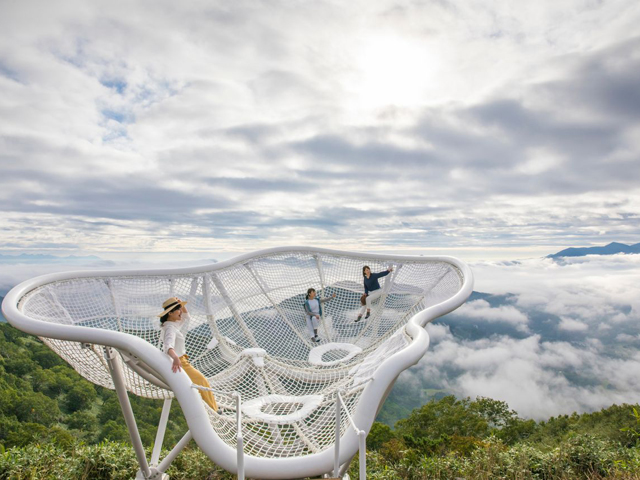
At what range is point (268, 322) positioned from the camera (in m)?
4.28

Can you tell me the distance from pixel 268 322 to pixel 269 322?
10 mm

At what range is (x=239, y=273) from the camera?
429cm

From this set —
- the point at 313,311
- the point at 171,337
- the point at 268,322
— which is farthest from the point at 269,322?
the point at 171,337

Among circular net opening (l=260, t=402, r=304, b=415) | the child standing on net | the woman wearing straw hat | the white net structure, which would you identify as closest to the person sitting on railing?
the white net structure

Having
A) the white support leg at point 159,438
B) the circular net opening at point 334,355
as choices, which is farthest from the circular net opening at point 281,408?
the white support leg at point 159,438

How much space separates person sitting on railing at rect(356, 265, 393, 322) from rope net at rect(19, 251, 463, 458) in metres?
0.06

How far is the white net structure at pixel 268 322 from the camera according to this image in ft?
8.56

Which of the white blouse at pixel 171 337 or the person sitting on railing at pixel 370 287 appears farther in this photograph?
the person sitting on railing at pixel 370 287

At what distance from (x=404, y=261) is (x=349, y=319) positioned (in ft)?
2.74

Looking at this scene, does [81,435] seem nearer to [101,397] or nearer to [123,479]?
[101,397]

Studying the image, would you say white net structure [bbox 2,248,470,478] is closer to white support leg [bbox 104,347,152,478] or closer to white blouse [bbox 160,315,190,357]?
white support leg [bbox 104,347,152,478]

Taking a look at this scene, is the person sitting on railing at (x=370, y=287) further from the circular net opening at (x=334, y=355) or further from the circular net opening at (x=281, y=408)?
the circular net opening at (x=281, y=408)

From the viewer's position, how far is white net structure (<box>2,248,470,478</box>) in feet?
8.56

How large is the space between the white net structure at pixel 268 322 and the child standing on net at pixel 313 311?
2.2 inches
